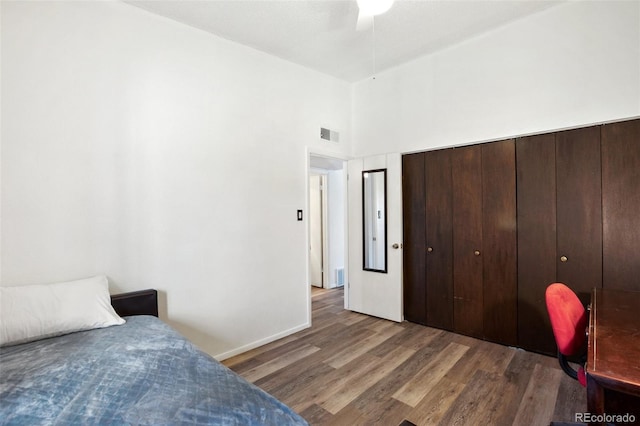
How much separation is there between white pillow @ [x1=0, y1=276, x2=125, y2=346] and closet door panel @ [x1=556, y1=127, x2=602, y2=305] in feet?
11.9

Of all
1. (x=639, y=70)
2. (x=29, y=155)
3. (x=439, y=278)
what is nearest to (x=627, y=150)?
(x=639, y=70)

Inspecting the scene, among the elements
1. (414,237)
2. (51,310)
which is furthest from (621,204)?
(51,310)

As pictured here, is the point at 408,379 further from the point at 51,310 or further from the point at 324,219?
the point at 324,219

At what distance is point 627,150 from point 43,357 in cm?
415

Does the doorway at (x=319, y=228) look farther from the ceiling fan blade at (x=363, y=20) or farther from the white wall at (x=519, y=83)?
the ceiling fan blade at (x=363, y=20)

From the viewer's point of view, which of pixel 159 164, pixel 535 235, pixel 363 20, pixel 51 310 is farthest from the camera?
pixel 535 235

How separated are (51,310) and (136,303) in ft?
1.79

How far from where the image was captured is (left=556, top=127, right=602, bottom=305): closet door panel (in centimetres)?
255

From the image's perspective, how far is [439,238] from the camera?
350 cm

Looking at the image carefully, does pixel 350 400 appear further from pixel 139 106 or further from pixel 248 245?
pixel 139 106

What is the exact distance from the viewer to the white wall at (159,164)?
2004 mm

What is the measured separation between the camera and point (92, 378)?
4.19ft

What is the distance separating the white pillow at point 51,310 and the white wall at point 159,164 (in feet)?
0.70

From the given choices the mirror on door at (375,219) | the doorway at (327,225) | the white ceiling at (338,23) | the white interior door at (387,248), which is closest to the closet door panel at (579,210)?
the white ceiling at (338,23)
